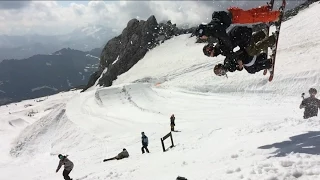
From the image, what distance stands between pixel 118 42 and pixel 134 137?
206 ft

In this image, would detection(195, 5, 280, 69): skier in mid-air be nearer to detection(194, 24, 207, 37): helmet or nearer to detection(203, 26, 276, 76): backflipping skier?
detection(194, 24, 207, 37): helmet

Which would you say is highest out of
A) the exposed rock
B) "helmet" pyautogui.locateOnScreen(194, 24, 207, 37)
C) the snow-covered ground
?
the exposed rock

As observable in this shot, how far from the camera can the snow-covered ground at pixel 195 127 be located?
8.59m

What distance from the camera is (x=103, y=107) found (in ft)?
132

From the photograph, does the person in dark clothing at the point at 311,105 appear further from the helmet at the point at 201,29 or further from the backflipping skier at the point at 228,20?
the helmet at the point at 201,29

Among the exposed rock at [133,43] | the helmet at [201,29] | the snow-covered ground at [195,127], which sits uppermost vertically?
the exposed rock at [133,43]

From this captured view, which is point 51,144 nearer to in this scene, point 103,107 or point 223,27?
point 103,107

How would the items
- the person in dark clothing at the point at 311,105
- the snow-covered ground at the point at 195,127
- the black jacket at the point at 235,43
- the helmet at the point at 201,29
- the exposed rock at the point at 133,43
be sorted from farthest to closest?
the exposed rock at the point at 133,43, the person in dark clothing at the point at 311,105, the snow-covered ground at the point at 195,127, the black jacket at the point at 235,43, the helmet at the point at 201,29

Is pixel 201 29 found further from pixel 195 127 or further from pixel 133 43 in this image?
pixel 133 43

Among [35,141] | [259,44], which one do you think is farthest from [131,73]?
[259,44]

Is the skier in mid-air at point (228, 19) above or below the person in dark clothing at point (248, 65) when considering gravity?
above

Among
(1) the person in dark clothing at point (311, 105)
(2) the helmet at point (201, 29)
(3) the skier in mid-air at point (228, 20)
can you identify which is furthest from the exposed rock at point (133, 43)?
(2) the helmet at point (201, 29)

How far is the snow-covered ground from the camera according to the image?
8594 mm

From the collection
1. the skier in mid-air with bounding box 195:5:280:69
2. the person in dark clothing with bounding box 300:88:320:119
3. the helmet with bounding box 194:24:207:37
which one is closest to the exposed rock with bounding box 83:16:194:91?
the person in dark clothing with bounding box 300:88:320:119
